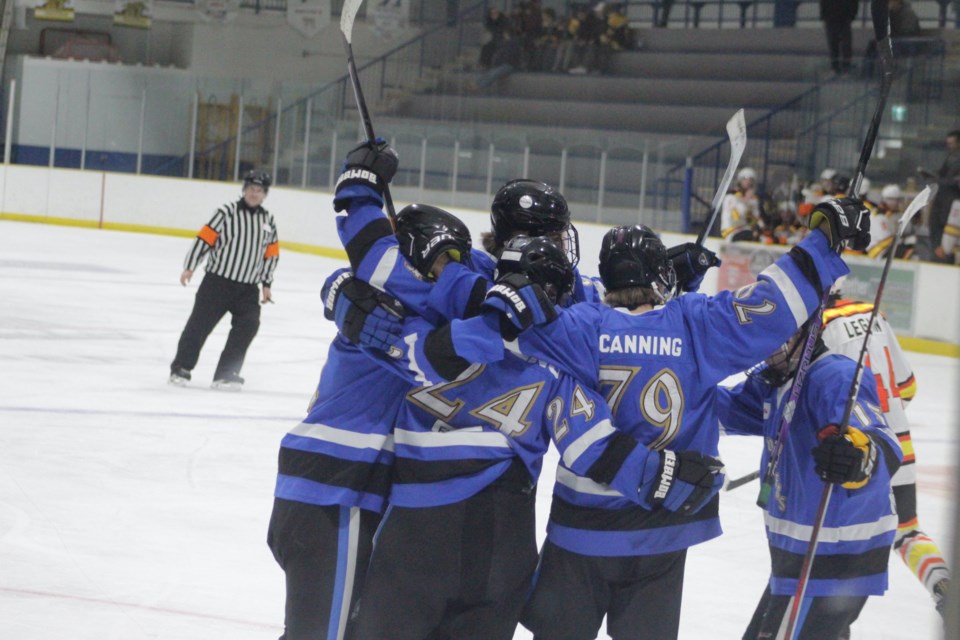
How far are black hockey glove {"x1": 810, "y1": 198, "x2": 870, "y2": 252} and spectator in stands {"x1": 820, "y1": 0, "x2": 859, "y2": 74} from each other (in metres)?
12.8

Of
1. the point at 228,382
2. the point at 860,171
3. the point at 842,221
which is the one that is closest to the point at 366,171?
the point at 842,221

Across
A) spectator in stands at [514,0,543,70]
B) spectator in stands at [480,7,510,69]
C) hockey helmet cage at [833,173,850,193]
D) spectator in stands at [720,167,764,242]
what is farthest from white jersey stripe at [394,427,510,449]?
spectator in stands at [480,7,510,69]

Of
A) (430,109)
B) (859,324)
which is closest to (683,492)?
(859,324)

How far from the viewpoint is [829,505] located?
8.59 feet

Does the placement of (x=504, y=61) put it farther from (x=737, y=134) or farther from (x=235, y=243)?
(x=737, y=134)

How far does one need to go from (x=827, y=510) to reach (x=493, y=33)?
1688 centimetres

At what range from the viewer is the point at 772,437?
8.75 feet

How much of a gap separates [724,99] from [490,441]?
1533 cm

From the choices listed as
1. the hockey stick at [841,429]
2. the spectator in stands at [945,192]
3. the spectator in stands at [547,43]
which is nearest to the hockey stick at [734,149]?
the hockey stick at [841,429]

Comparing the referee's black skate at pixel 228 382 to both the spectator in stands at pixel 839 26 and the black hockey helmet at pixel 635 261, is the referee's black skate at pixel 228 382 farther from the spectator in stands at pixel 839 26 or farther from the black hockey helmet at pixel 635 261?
the spectator in stands at pixel 839 26

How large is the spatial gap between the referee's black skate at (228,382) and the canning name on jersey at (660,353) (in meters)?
4.86

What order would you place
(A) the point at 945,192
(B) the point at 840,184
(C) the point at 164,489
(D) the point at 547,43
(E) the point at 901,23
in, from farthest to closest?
(D) the point at 547,43, (E) the point at 901,23, (A) the point at 945,192, (B) the point at 840,184, (C) the point at 164,489

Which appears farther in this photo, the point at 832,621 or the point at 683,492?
the point at 832,621

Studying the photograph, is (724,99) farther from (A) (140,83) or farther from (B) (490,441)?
(B) (490,441)
